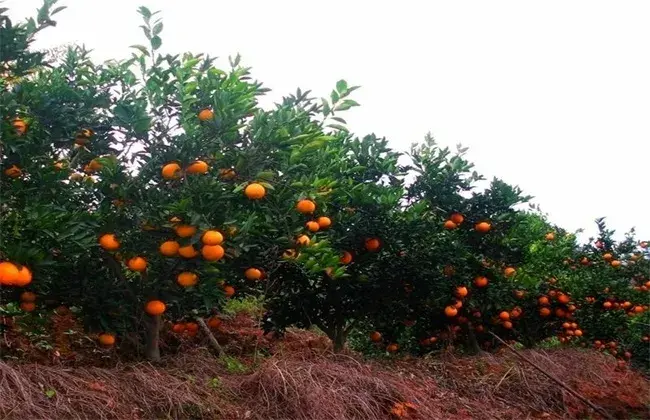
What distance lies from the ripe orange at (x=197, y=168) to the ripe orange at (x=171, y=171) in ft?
0.22

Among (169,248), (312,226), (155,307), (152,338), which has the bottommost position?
(152,338)

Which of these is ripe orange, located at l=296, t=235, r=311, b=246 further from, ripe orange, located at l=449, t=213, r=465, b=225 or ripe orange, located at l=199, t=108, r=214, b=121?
ripe orange, located at l=449, t=213, r=465, b=225

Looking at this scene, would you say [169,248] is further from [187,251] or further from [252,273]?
[252,273]

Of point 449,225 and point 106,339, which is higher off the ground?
point 449,225

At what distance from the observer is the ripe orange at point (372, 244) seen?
17.9ft

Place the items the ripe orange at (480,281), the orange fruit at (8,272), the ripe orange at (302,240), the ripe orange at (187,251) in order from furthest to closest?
the ripe orange at (480,281), the ripe orange at (302,240), the ripe orange at (187,251), the orange fruit at (8,272)

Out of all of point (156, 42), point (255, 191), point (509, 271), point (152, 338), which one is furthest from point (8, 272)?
point (509, 271)

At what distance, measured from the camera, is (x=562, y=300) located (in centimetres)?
789

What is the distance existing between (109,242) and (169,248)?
1.35 feet

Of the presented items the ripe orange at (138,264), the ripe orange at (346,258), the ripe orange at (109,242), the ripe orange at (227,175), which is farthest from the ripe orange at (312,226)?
the ripe orange at (109,242)

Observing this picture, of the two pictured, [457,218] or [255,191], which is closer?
[255,191]

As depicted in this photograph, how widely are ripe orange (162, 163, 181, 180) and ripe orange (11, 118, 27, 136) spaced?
2.86 ft

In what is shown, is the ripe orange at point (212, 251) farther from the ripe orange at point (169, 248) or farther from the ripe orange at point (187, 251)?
the ripe orange at point (169, 248)

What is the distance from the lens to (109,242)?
149 inches
